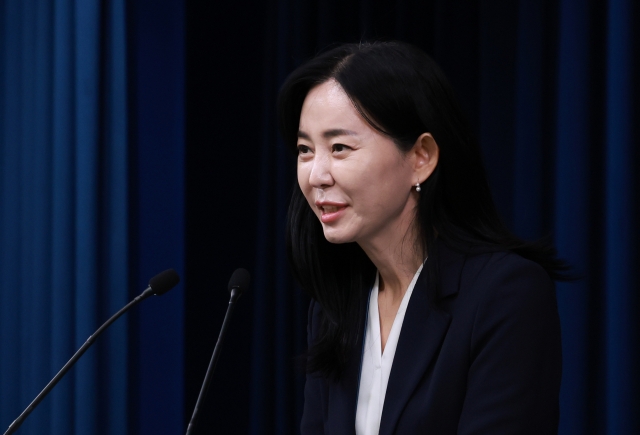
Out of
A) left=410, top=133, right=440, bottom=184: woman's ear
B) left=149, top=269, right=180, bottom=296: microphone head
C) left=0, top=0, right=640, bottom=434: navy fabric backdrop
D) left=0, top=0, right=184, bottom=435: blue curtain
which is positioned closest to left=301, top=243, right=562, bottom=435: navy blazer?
left=410, top=133, right=440, bottom=184: woman's ear

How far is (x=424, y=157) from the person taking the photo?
1489mm

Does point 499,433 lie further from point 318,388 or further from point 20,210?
point 20,210

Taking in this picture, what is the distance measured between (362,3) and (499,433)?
170 cm

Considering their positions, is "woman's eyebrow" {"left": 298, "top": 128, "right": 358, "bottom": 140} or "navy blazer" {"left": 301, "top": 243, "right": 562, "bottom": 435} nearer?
"navy blazer" {"left": 301, "top": 243, "right": 562, "bottom": 435}

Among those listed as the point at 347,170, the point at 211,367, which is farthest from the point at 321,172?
the point at 211,367

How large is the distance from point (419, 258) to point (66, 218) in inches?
64.1

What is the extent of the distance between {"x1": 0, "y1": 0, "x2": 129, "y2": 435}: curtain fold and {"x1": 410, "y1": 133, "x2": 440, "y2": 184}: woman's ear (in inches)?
60.8

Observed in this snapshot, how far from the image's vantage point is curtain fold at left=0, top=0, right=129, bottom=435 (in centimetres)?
273

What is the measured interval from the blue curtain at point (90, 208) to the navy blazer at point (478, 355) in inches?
57.0

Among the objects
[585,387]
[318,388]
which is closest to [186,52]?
[318,388]

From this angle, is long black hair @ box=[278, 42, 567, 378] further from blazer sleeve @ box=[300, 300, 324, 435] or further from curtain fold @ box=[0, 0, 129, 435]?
curtain fold @ box=[0, 0, 129, 435]

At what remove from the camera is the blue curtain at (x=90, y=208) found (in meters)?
2.74

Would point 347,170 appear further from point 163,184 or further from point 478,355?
point 163,184

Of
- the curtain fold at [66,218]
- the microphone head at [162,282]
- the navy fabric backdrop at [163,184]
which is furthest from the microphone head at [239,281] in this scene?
the curtain fold at [66,218]
